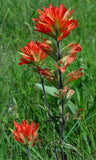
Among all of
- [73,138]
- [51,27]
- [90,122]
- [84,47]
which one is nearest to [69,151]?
[73,138]

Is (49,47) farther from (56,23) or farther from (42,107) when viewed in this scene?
(42,107)

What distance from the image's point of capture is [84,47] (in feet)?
8.17

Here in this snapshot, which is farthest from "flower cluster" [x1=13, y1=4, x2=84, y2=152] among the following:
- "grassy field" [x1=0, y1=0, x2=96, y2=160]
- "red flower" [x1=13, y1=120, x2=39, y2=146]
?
"grassy field" [x1=0, y1=0, x2=96, y2=160]

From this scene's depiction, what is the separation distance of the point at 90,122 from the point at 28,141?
60 cm

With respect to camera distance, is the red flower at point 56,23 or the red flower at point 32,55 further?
the red flower at point 32,55

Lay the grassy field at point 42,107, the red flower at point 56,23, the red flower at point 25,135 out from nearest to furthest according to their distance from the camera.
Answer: the red flower at point 56,23, the red flower at point 25,135, the grassy field at point 42,107

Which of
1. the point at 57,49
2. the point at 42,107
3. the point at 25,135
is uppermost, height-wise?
the point at 57,49

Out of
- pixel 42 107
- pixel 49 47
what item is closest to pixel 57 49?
pixel 49 47

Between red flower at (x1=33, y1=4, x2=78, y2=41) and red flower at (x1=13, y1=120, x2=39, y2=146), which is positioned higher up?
red flower at (x1=33, y1=4, x2=78, y2=41)

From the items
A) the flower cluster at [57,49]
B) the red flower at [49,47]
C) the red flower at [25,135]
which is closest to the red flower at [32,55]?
the flower cluster at [57,49]

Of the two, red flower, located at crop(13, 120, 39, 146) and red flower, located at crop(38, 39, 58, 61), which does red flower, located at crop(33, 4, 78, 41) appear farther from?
red flower, located at crop(13, 120, 39, 146)

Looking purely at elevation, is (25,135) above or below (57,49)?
below

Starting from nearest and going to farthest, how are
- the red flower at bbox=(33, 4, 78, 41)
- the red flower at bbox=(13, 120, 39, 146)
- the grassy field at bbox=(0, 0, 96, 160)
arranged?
the red flower at bbox=(33, 4, 78, 41), the red flower at bbox=(13, 120, 39, 146), the grassy field at bbox=(0, 0, 96, 160)

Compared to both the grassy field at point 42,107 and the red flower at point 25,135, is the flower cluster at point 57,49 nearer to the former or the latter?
the red flower at point 25,135
